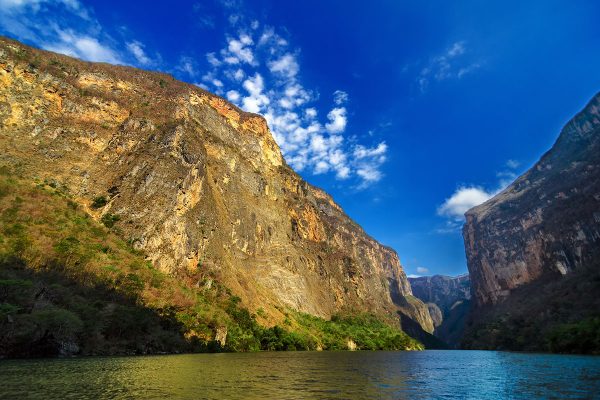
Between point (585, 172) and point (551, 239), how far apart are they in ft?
128

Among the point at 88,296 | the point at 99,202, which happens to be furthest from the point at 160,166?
the point at 88,296

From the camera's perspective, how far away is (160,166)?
3088 inches

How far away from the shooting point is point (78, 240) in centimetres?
5303

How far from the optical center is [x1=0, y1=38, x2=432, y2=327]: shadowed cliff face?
69.1 meters

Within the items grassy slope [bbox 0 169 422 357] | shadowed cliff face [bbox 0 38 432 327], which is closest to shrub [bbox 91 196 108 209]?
shadowed cliff face [bbox 0 38 432 327]

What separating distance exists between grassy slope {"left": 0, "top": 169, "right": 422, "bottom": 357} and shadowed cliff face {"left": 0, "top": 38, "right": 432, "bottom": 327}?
5952mm

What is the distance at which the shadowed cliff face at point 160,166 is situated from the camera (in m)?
69.1

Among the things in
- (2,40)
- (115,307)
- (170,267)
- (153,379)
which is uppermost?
(2,40)

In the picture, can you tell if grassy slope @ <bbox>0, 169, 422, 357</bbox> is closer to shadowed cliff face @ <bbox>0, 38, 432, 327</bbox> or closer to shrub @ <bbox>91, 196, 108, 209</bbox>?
shrub @ <bbox>91, 196, 108, 209</bbox>

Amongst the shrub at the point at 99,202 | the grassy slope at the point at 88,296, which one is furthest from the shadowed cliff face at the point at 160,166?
the grassy slope at the point at 88,296

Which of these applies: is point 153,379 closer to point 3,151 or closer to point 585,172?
point 3,151

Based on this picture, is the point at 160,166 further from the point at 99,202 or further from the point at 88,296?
the point at 88,296

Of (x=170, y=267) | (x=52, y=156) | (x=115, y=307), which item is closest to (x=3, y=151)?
(x=52, y=156)

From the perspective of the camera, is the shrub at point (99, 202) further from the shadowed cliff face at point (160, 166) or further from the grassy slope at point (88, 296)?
the grassy slope at point (88, 296)
